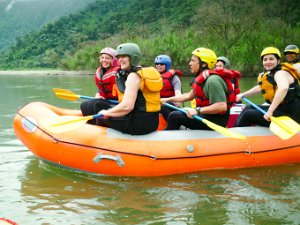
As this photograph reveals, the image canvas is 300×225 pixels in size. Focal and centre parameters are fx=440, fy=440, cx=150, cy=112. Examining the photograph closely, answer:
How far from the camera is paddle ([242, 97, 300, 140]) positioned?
165 inches

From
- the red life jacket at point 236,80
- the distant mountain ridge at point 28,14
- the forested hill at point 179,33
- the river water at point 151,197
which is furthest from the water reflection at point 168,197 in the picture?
the distant mountain ridge at point 28,14

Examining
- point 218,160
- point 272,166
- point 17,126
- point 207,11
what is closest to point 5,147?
point 17,126

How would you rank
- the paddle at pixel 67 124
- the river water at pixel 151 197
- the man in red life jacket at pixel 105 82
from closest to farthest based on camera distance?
the river water at pixel 151 197, the paddle at pixel 67 124, the man in red life jacket at pixel 105 82

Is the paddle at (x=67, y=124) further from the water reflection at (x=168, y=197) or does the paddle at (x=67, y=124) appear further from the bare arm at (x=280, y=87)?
the bare arm at (x=280, y=87)

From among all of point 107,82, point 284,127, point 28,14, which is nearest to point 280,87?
point 284,127

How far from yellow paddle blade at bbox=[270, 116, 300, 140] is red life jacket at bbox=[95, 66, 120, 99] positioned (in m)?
1.79

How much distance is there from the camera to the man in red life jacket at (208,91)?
4273 millimetres

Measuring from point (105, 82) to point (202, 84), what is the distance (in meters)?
1.32

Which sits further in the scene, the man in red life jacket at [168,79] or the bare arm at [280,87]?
the man in red life jacket at [168,79]

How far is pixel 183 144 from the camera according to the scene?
4309mm

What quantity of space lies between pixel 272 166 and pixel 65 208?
2235mm

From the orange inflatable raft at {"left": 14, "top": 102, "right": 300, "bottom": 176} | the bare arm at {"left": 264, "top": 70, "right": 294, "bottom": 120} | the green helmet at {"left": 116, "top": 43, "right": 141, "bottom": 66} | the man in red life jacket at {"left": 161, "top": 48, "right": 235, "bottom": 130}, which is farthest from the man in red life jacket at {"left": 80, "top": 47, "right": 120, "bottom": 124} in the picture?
the bare arm at {"left": 264, "top": 70, "right": 294, "bottom": 120}

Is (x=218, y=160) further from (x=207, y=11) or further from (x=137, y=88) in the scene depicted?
(x=207, y=11)

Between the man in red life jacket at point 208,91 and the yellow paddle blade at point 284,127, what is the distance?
477 millimetres
